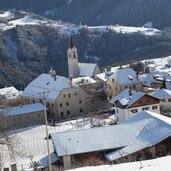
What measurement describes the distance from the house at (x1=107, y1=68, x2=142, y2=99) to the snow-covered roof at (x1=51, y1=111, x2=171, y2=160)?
2813 centimetres

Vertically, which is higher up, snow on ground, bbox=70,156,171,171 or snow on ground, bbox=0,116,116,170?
snow on ground, bbox=70,156,171,171

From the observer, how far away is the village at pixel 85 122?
3222 centimetres

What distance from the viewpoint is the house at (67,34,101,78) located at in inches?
3206

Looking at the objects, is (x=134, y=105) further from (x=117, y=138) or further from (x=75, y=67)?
(x=75, y=67)

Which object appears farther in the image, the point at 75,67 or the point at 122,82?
the point at 75,67

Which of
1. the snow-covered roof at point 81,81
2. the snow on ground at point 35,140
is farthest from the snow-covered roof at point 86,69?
the snow on ground at point 35,140

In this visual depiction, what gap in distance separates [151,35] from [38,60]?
3840 centimetres

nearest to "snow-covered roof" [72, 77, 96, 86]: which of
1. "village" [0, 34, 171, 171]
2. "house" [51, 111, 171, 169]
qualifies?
"village" [0, 34, 171, 171]

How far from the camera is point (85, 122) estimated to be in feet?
172

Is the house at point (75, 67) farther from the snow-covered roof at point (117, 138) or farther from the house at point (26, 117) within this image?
the snow-covered roof at point (117, 138)

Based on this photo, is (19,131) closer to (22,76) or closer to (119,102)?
(119,102)

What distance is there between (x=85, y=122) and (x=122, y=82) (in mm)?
13891

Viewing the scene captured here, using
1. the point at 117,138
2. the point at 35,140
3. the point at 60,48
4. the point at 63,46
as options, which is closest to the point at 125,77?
the point at 35,140

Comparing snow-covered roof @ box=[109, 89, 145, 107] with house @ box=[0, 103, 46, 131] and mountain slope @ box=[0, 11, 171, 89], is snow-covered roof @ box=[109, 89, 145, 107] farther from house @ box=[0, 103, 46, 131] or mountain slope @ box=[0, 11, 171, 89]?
mountain slope @ box=[0, 11, 171, 89]
